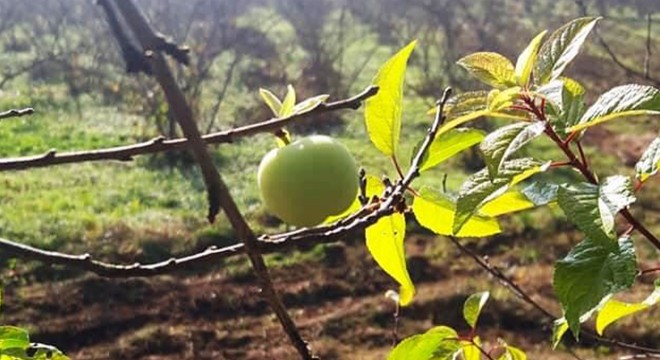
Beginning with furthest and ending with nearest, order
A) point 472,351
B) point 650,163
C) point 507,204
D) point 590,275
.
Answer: point 472,351
point 507,204
point 650,163
point 590,275

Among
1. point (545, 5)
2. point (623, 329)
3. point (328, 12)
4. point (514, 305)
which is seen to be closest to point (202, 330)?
point (514, 305)

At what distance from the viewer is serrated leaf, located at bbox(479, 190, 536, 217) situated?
34.7 inches

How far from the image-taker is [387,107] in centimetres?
83

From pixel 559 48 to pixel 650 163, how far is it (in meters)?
0.13

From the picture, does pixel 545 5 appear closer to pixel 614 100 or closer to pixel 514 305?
pixel 514 305

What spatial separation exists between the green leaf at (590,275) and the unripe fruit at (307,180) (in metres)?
0.19

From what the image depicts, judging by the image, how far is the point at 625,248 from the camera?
0.70m

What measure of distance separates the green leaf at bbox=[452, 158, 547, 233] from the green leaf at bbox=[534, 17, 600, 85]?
3.8 inches

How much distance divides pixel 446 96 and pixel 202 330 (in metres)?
4.32

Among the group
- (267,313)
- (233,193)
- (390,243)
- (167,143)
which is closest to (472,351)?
(390,243)

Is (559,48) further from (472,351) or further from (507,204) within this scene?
(472,351)

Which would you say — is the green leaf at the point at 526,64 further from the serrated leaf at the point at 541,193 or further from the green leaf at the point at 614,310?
the green leaf at the point at 614,310

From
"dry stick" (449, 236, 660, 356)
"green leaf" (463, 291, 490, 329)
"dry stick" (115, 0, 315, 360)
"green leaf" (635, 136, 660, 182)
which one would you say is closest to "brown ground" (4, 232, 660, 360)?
"dry stick" (449, 236, 660, 356)

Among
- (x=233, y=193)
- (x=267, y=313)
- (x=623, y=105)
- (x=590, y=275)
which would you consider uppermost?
(x=233, y=193)
